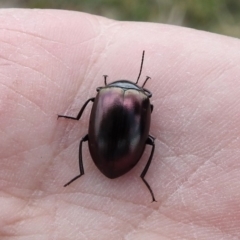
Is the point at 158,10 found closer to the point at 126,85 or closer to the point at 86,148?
the point at 126,85

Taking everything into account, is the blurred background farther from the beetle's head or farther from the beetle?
the beetle

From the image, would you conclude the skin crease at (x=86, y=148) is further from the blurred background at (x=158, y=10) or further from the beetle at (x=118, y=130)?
the blurred background at (x=158, y=10)

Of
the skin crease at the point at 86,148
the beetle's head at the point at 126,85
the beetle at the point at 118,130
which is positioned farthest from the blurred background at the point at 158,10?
the beetle at the point at 118,130

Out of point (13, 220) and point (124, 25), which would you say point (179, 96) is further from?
point (13, 220)

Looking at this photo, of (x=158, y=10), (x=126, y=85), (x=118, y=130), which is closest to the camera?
(x=118, y=130)

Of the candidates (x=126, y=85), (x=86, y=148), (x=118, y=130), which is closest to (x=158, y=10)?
(x=126, y=85)
